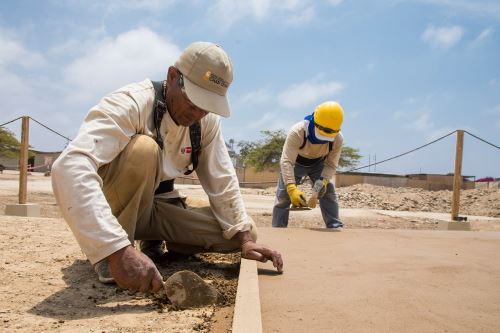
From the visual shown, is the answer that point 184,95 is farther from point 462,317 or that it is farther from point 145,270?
point 462,317

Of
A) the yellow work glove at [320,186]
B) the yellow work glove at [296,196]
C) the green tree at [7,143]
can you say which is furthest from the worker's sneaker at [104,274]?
the green tree at [7,143]

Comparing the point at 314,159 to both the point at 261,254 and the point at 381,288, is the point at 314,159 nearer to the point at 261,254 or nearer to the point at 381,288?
the point at 261,254

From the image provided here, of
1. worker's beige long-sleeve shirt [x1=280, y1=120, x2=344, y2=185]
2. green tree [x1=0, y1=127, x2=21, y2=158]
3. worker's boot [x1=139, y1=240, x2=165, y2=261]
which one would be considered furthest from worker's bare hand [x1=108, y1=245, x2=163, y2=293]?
green tree [x1=0, y1=127, x2=21, y2=158]

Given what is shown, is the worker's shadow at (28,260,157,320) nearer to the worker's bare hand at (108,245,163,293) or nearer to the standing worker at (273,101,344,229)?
the worker's bare hand at (108,245,163,293)

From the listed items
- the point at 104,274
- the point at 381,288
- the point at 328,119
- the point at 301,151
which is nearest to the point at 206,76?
the point at 104,274

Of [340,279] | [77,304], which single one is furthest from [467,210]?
[77,304]

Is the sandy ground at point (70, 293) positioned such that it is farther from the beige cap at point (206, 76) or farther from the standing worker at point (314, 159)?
Answer: the standing worker at point (314, 159)

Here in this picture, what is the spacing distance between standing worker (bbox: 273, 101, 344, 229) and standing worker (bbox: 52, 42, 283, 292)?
6.74ft

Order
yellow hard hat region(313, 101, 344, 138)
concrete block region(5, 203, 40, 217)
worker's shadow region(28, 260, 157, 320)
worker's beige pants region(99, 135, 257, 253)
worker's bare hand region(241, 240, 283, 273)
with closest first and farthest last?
worker's shadow region(28, 260, 157, 320)
worker's beige pants region(99, 135, 257, 253)
worker's bare hand region(241, 240, 283, 273)
yellow hard hat region(313, 101, 344, 138)
concrete block region(5, 203, 40, 217)

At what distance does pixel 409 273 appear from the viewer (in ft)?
8.40

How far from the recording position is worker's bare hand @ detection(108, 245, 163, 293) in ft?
5.32

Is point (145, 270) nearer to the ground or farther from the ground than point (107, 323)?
farther from the ground

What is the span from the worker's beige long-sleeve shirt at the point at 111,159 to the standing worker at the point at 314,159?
2.08 m

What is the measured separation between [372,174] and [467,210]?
18598mm
